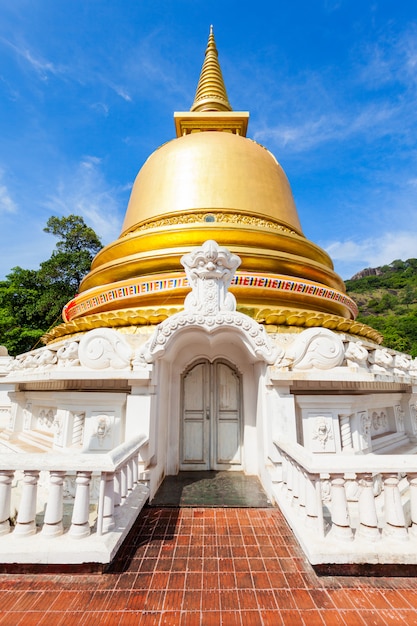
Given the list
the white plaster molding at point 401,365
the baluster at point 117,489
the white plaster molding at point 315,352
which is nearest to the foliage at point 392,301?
the white plaster molding at point 401,365

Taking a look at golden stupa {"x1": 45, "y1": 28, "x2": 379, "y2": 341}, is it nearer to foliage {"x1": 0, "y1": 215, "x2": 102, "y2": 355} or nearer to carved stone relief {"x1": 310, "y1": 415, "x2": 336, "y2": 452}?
carved stone relief {"x1": 310, "y1": 415, "x2": 336, "y2": 452}

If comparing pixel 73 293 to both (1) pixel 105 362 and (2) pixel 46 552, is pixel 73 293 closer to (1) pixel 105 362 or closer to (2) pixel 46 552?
(1) pixel 105 362

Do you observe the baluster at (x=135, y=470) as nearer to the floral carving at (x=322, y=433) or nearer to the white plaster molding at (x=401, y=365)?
the floral carving at (x=322, y=433)

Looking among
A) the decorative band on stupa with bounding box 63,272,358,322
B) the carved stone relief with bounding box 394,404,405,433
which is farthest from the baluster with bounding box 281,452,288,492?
the carved stone relief with bounding box 394,404,405,433

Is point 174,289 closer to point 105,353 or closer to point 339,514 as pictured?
point 105,353

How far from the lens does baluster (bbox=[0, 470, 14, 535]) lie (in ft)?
11.8

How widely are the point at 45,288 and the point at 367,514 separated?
29.6 meters

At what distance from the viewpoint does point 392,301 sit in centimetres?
8169

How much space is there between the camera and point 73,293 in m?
28.5

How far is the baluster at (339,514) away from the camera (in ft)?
11.7

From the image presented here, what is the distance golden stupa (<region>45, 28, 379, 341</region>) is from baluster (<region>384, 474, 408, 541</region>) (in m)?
3.86

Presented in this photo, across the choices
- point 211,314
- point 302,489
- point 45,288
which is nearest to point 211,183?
point 211,314

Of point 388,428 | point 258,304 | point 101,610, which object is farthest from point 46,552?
point 388,428

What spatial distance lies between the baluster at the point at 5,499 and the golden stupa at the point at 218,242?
405 cm
